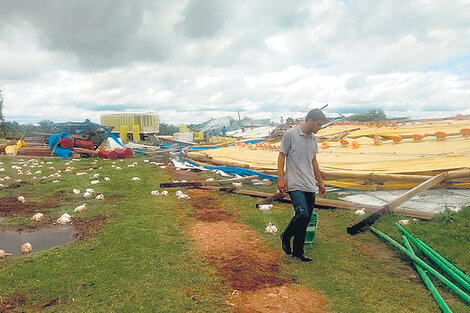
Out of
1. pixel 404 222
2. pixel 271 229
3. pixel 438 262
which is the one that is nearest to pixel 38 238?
pixel 271 229

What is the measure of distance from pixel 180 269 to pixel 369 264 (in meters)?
2.39

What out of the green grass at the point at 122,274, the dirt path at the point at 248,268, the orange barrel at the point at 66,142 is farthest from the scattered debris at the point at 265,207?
the orange barrel at the point at 66,142

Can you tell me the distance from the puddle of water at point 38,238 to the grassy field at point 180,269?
40 cm

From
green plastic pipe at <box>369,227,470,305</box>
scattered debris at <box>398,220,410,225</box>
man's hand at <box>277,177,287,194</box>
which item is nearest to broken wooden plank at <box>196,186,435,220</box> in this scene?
scattered debris at <box>398,220,410,225</box>

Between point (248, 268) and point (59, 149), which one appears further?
point (59, 149)

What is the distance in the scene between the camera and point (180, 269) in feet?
13.7

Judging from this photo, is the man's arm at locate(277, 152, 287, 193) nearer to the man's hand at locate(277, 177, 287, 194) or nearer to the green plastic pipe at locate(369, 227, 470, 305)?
the man's hand at locate(277, 177, 287, 194)

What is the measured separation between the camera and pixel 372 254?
473cm

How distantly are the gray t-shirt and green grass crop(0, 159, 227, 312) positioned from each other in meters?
1.56

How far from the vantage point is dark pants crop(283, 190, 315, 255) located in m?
4.44

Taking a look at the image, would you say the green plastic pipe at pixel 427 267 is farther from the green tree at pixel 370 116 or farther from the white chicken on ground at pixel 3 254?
the green tree at pixel 370 116

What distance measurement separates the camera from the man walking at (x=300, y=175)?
447 cm

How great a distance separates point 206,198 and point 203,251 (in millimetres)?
3867

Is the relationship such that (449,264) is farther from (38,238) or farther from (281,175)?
(38,238)
